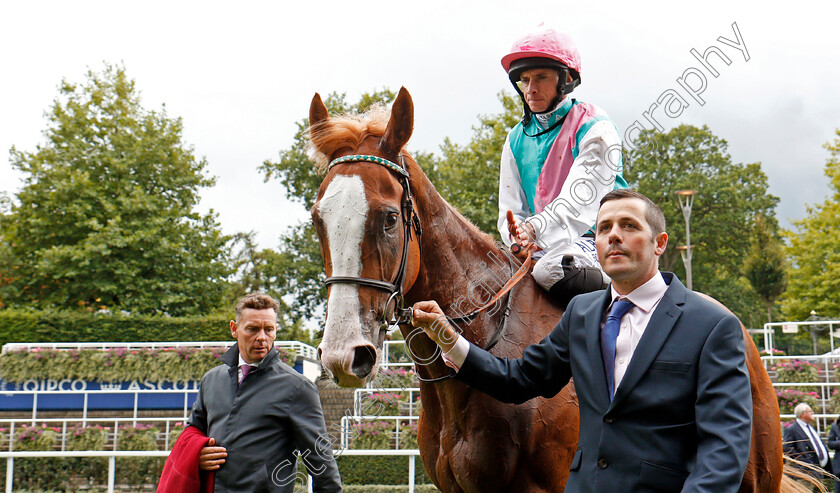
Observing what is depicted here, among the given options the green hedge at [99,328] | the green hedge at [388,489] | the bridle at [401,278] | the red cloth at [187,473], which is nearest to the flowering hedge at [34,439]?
the green hedge at [388,489]

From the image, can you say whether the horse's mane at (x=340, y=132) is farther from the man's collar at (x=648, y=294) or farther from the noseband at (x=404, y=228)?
the man's collar at (x=648, y=294)

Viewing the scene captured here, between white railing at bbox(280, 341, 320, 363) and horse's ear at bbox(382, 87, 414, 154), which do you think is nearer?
horse's ear at bbox(382, 87, 414, 154)

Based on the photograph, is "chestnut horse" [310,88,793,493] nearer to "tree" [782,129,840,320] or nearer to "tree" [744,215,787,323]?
"tree" [782,129,840,320]

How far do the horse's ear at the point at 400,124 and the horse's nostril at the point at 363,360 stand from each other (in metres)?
0.81

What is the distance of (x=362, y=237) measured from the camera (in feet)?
7.29

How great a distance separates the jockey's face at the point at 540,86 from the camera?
10.2 feet

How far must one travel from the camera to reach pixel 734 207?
32.8 metres

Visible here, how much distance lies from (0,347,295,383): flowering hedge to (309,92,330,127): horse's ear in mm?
14143

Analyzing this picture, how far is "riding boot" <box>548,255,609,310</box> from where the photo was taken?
279 cm

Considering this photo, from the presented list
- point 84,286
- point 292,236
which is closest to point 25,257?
point 84,286

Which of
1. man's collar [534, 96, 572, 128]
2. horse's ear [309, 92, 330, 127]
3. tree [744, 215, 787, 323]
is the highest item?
tree [744, 215, 787, 323]

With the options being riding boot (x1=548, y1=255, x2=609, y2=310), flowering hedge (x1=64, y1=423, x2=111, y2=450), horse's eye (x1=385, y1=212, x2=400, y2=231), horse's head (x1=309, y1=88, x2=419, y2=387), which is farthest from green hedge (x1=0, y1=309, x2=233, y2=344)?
horse's eye (x1=385, y1=212, x2=400, y2=231)

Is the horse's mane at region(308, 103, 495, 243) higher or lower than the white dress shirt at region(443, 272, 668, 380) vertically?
higher

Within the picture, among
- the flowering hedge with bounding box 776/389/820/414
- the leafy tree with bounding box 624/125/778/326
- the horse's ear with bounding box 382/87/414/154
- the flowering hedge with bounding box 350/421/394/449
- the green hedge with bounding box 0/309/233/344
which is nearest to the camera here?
the horse's ear with bounding box 382/87/414/154
